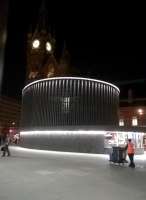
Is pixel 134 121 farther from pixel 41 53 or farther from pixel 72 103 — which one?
pixel 72 103

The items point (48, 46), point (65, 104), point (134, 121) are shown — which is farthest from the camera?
point (48, 46)

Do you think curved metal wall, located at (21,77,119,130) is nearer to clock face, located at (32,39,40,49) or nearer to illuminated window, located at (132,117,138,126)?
illuminated window, located at (132,117,138,126)

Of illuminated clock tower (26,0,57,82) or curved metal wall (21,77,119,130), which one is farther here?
illuminated clock tower (26,0,57,82)

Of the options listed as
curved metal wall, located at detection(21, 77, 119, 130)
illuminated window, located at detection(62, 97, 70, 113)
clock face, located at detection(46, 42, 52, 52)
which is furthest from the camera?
clock face, located at detection(46, 42, 52, 52)

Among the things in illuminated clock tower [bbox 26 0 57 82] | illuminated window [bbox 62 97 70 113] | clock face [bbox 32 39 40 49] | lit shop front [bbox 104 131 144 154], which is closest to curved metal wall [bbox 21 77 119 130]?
illuminated window [bbox 62 97 70 113]

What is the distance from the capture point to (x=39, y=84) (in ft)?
162

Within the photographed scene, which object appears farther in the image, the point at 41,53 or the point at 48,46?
the point at 48,46

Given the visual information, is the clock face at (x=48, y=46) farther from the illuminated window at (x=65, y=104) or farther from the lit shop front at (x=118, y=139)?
the lit shop front at (x=118, y=139)

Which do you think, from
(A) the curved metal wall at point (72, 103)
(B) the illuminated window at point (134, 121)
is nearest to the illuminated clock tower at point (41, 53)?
(B) the illuminated window at point (134, 121)

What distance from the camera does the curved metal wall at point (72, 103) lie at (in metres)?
44.1

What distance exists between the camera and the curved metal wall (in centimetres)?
4412

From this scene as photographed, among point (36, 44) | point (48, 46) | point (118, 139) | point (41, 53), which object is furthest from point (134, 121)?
point (118, 139)

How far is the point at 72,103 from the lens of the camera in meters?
44.6

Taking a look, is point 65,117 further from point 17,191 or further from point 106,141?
point 17,191
